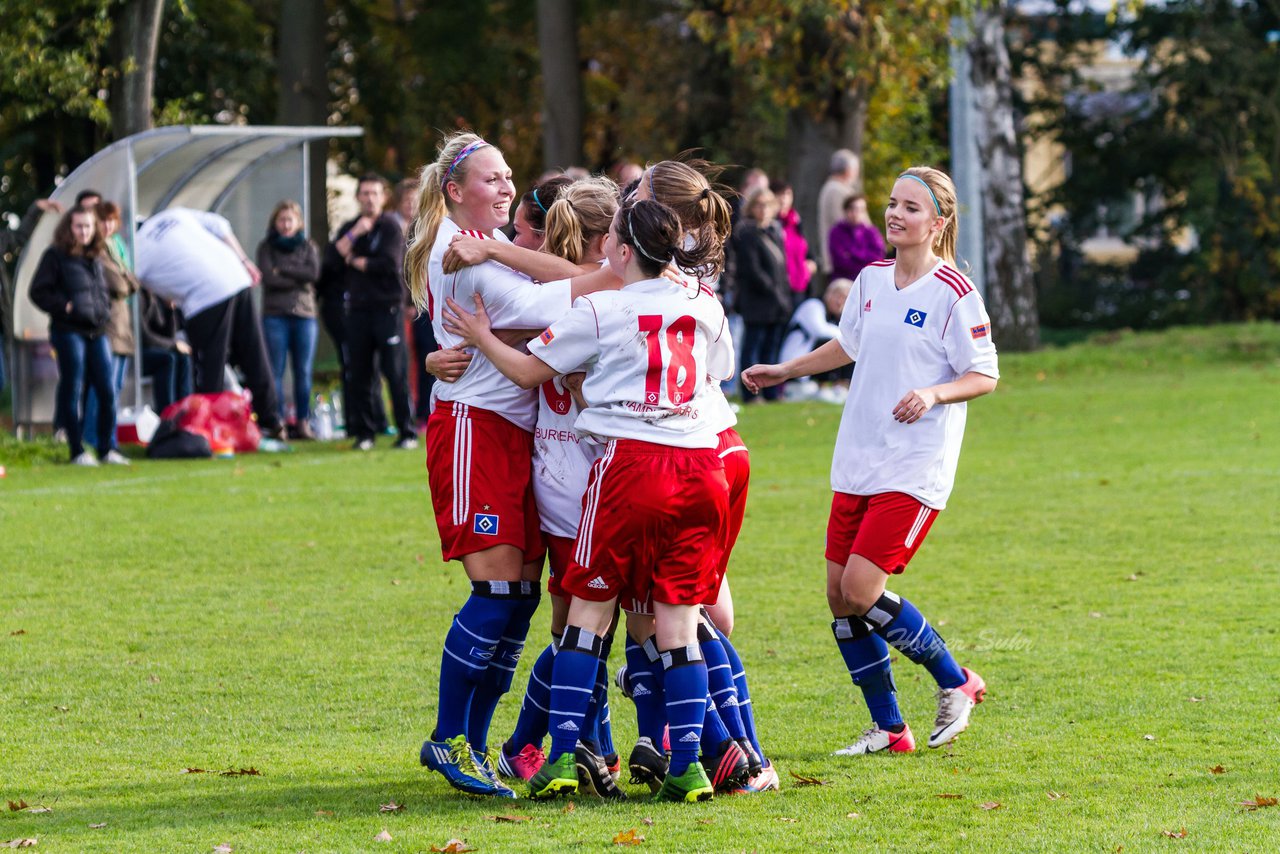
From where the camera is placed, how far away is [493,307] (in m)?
5.05

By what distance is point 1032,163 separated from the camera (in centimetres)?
5431

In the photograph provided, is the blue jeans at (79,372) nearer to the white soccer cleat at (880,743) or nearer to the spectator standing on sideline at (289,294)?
the spectator standing on sideline at (289,294)

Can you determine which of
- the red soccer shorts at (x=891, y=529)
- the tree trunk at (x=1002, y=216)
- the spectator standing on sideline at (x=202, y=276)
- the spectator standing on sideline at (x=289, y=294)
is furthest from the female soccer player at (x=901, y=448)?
the tree trunk at (x=1002, y=216)

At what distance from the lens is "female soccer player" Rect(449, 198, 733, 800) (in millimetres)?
4879

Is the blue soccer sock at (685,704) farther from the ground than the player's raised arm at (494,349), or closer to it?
closer to it

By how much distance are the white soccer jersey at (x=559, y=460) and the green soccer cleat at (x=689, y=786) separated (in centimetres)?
75

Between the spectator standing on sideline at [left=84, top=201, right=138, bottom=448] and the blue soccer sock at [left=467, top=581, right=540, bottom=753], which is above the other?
the spectator standing on sideline at [left=84, top=201, right=138, bottom=448]

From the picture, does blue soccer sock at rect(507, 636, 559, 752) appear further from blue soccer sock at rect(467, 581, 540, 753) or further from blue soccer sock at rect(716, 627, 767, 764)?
blue soccer sock at rect(716, 627, 767, 764)

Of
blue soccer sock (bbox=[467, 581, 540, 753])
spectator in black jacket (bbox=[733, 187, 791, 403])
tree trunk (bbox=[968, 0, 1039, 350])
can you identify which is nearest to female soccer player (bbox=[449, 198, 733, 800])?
blue soccer sock (bbox=[467, 581, 540, 753])

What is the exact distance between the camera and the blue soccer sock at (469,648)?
5117mm

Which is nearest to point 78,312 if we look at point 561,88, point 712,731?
point 712,731

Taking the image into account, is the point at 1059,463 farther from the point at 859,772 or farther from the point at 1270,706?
the point at 859,772

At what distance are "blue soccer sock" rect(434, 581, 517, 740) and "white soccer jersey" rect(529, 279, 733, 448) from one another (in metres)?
0.58

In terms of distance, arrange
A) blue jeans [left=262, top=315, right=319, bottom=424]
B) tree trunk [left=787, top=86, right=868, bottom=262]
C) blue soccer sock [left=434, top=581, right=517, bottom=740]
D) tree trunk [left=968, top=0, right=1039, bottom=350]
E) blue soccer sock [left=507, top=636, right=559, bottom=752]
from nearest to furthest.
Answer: blue soccer sock [left=434, top=581, right=517, bottom=740], blue soccer sock [left=507, top=636, right=559, bottom=752], blue jeans [left=262, top=315, right=319, bottom=424], tree trunk [left=787, top=86, right=868, bottom=262], tree trunk [left=968, top=0, right=1039, bottom=350]
